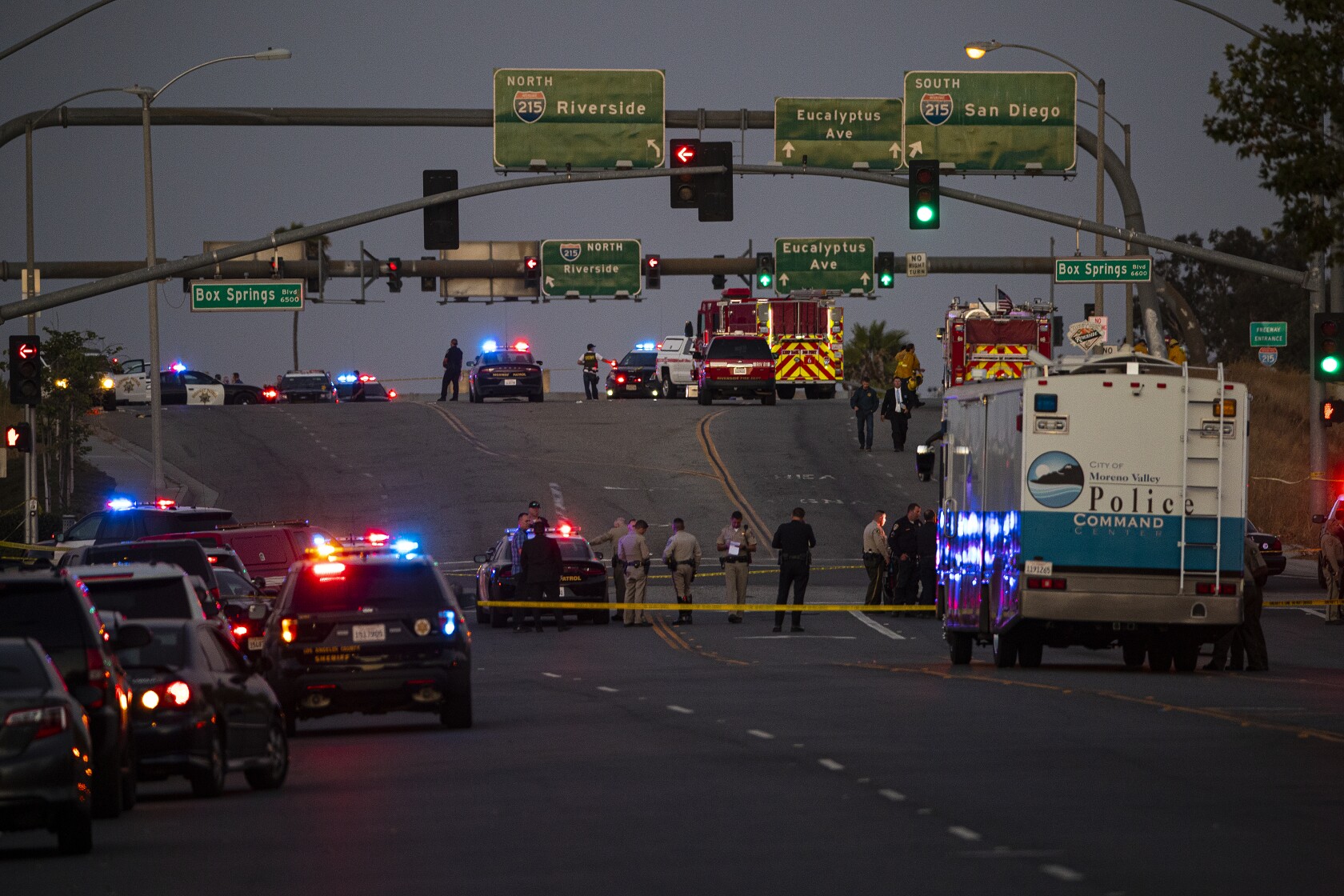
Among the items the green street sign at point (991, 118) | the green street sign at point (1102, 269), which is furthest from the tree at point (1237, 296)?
the green street sign at point (1102, 269)

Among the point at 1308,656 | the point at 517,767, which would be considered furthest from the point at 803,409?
the point at 517,767

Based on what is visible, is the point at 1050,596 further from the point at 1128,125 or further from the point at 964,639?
the point at 1128,125

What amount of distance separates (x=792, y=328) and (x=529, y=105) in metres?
13.9

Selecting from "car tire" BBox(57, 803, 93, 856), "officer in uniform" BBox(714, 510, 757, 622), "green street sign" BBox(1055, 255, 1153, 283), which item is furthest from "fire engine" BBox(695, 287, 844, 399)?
"car tire" BBox(57, 803, 93, 856)

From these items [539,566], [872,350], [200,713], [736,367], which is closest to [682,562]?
[539,566]

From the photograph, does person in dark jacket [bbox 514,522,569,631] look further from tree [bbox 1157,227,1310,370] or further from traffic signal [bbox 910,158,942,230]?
tree [bbox 1157,227,1310,370]

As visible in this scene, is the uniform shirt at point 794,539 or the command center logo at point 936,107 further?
the command center logo at point 936,107

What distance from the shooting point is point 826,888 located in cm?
991

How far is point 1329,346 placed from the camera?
32.1 metres

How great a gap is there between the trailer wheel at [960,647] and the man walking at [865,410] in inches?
1049

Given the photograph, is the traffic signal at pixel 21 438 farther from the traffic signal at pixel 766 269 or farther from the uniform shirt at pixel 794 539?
the traffic signal at pixel 766 269

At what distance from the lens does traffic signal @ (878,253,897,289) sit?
67.1m

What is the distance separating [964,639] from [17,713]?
49.2 ft

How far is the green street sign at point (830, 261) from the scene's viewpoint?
75938 millimetres
